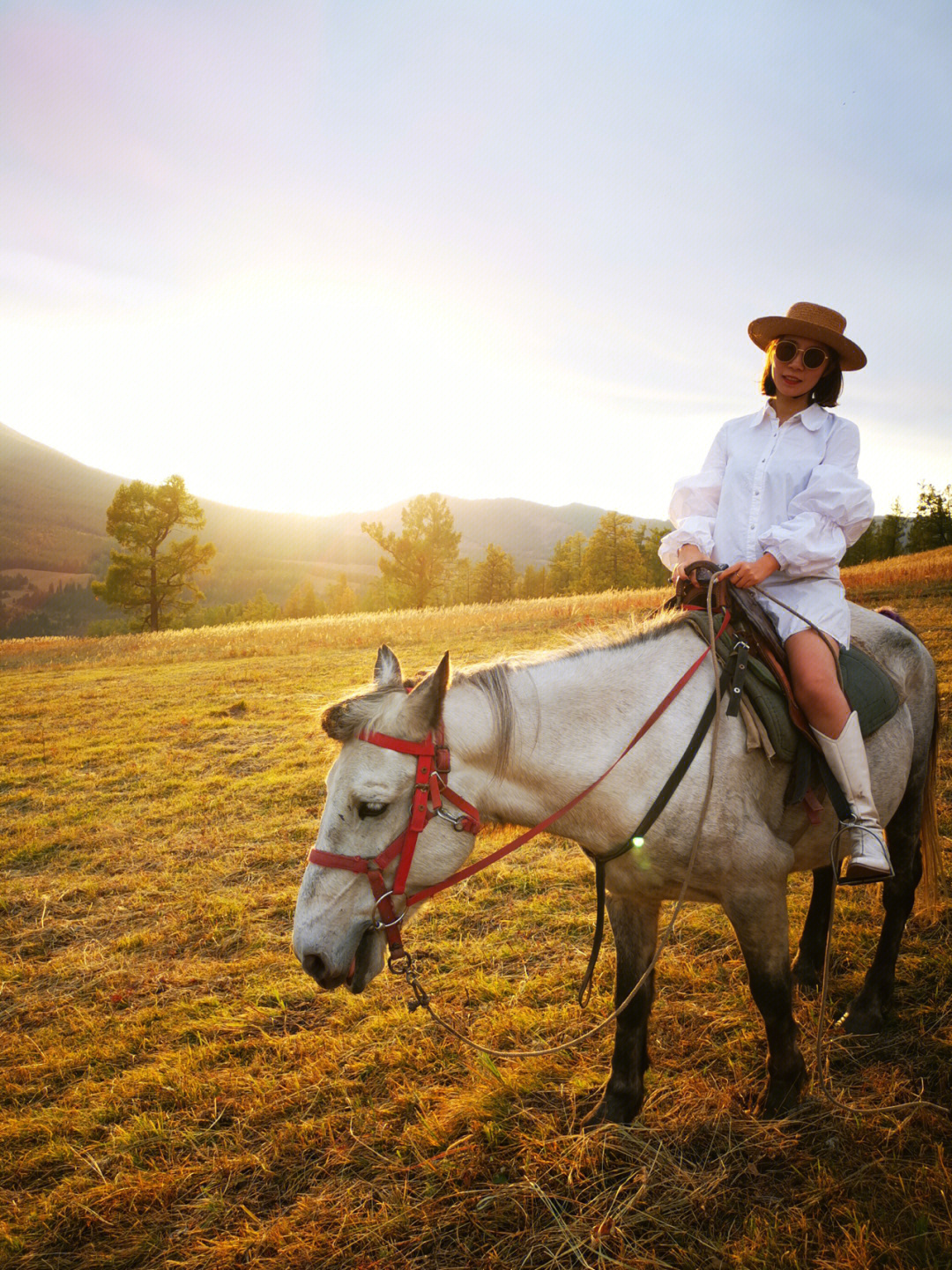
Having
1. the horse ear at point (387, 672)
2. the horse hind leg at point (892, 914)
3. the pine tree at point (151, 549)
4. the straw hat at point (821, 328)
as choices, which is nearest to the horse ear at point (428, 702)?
the horse ear at point (387, 672)

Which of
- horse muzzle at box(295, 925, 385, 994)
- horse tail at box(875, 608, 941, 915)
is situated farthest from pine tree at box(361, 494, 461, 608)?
horse muzzle at box(295, 925, 385, 994)

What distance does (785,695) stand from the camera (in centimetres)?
270

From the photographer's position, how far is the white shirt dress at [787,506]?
9.29 feet

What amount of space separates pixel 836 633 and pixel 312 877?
8.19 feet

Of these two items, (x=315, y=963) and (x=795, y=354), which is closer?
Result: (x=315, y=963)

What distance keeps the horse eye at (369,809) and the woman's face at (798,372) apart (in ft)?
8.95

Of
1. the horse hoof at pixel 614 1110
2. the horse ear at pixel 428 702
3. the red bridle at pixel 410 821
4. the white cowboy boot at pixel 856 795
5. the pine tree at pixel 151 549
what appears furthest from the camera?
the pine tree at pixel 151 549

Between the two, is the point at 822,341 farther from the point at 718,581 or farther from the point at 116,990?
the point at 116,990

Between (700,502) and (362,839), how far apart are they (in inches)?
93.9

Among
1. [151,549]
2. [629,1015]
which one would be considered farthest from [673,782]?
[151,549]

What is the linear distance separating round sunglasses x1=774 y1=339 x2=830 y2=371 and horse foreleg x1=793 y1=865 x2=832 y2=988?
2.80 m

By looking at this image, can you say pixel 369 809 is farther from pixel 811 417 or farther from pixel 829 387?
pixel 829 387

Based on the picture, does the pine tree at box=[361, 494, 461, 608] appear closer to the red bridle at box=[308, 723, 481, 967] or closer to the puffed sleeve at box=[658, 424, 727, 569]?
the puffed sleeve at box=[658, 424, 727, 569]

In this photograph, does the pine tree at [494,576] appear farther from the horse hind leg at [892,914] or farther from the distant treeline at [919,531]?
the horse hind leg at [892,914]
